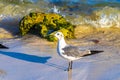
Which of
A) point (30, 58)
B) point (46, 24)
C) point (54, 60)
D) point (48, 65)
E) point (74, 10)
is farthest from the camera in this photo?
point (74, 10)

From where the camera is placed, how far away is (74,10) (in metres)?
12.0

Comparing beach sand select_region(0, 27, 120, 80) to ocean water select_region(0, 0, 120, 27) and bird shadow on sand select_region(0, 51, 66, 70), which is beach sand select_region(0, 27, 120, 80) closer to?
bird shadow on sand select_region(0, 51, 66, 70)

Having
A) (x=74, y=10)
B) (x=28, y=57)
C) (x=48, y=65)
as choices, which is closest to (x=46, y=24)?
(x=74, y=10)

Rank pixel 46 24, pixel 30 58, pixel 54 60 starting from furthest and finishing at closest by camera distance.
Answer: pixel 46 24
pixel 30 58
pixel 54 60

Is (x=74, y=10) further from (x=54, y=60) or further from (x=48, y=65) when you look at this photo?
(x=48, y=65)

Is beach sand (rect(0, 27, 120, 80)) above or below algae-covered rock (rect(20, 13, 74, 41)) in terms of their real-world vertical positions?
below

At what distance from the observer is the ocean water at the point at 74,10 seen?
11.2 m

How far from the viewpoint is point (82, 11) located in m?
11.8

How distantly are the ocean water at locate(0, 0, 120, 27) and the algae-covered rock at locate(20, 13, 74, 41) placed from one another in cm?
68

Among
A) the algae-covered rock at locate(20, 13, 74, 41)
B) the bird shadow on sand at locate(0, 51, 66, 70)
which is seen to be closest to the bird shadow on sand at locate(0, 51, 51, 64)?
the bird shadow on sand at locate(0, 51, 66, 70)

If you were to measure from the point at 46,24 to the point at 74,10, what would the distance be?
171 cm

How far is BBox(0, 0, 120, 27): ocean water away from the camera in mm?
11227

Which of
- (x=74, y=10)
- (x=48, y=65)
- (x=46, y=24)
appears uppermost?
(x=74, y=10)

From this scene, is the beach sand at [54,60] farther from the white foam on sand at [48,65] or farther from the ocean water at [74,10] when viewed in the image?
the ocean water at [74,10]
